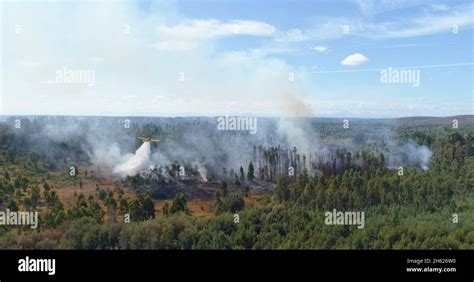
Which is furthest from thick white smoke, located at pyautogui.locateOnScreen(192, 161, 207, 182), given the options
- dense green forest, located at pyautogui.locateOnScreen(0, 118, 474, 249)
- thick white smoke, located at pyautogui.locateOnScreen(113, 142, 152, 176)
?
thick white smoke, located at pyautogui.locateOnScreen(113, 142, 152, 176)

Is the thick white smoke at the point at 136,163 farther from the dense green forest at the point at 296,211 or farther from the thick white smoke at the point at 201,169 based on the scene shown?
the thick white smoke at the point at 201,169

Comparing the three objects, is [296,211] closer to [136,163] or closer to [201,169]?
[201,169]

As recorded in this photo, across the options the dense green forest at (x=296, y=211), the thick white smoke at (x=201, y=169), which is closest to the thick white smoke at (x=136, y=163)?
the dense green forest at (x=296, y=211)

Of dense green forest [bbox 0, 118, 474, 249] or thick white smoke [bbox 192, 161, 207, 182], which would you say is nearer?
dense green forest [bbox 0, 118, 474, 249]

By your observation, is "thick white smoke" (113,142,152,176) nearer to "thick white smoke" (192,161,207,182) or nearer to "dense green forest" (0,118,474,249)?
"dense green forest" (0,118,474,249)
